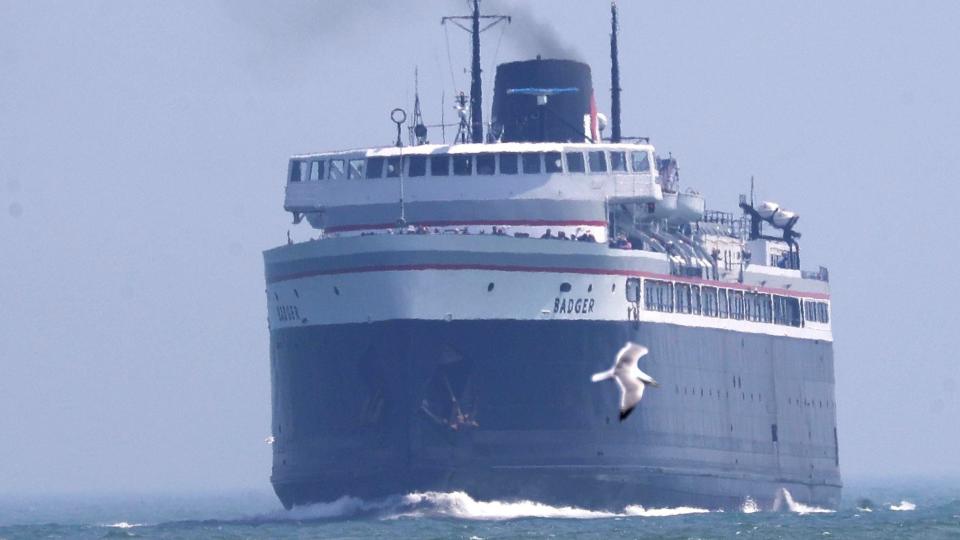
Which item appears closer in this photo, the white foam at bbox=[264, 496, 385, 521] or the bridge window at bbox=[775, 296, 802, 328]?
the white foam at bbox=[264, 496, 385, 521]

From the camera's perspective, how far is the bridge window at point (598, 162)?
6562 centimetres

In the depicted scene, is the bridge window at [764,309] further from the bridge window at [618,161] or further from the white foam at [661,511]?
the bridge window at [618,161]

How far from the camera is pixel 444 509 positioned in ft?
199

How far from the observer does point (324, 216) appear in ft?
218

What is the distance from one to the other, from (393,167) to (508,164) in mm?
2885

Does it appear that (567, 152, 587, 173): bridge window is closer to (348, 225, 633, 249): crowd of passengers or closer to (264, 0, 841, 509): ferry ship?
(264, 0, 841, 509): ferry ship

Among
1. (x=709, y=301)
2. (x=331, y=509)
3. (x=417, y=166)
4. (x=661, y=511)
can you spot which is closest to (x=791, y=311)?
(x=709, y=301)

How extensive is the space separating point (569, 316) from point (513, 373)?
2.11 m

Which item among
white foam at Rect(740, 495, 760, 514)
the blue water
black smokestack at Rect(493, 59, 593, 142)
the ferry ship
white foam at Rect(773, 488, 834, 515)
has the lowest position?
the blue water

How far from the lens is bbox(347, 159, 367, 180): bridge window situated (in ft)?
215

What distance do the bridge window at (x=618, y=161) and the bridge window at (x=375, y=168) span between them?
5.86 m

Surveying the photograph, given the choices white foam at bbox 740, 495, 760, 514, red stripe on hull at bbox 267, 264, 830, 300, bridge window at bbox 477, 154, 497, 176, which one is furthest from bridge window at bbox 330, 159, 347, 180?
white foam at bbox 740, 495, 760, 514

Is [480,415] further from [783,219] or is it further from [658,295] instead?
[783,219]

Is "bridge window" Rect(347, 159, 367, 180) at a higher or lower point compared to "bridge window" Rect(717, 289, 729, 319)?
higher
